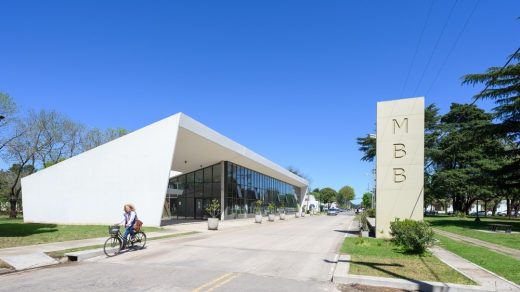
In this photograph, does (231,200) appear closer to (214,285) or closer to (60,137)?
(60,137)

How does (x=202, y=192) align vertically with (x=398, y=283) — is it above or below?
above

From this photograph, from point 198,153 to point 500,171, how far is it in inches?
Result: 1017

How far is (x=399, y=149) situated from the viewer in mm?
20953

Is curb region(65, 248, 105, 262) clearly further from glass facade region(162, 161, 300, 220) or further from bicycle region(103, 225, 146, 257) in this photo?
glass facade region(162, 161, 300, 220)

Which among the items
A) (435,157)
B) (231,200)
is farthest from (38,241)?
(435,157)

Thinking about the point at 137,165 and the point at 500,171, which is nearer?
the point at 137,165

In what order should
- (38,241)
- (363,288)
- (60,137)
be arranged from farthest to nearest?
(60,137), (38,241), (363,288)

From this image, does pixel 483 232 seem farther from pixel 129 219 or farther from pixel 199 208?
pixel 199 208

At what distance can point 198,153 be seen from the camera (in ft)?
113

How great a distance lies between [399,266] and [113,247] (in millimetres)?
9316

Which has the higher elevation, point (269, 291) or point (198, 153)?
point (198, 153)

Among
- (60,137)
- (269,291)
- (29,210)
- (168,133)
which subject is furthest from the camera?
(60,137)

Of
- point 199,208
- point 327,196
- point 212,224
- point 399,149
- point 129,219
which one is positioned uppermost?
point 399,149

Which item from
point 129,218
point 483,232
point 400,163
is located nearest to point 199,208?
point 400,163
